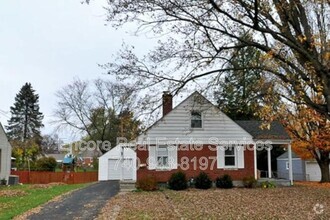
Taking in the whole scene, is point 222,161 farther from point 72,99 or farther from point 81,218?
point 72,99

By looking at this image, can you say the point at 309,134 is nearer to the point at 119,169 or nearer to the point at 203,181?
the point at 203,181

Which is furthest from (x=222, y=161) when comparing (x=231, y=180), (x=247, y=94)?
(x=247, y=94)

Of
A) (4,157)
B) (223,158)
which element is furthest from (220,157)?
(4,157)

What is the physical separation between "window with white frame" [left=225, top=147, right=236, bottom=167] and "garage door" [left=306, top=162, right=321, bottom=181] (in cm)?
1689

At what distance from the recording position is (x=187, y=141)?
25.3 meters

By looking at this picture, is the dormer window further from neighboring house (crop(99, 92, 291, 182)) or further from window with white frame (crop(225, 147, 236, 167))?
window with white frame (crop(225, 147, 236, 167))

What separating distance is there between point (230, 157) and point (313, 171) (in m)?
17.2

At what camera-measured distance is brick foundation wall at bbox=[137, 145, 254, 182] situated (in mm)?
24719

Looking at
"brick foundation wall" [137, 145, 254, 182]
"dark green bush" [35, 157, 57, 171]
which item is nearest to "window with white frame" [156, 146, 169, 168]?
"brick foundation wall" [137, 145, 254, 182]

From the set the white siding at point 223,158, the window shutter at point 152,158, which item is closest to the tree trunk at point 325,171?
the white siding at point 223,158

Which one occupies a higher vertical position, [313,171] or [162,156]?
[162,156]

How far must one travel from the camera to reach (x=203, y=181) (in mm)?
24047

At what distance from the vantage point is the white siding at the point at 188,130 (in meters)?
25.2

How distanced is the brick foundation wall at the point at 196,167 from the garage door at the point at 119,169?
15501 mm
